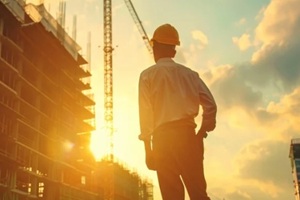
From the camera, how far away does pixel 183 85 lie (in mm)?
4121

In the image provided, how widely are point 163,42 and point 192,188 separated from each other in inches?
52.5

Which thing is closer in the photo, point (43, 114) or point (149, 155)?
point (149, 155)

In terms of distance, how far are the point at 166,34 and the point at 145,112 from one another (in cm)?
75

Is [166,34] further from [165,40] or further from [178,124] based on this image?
[178,124]

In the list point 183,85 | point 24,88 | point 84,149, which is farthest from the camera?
point 84,149

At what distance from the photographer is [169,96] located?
4039 millimetres

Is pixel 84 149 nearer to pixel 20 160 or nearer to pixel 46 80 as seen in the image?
pixel 46 80

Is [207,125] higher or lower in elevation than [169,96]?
lower

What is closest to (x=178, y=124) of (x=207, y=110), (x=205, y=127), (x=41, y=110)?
(x=205, y=127)

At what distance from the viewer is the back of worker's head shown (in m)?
4.21

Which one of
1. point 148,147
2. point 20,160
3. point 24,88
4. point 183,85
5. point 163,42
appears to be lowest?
point 148,147

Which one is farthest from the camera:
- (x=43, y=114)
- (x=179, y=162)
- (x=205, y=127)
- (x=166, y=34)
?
(x=43, y=114)

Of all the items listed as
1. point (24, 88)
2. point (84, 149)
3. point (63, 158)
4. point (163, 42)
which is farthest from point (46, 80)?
point (163, 42)

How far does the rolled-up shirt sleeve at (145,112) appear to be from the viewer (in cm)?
393
